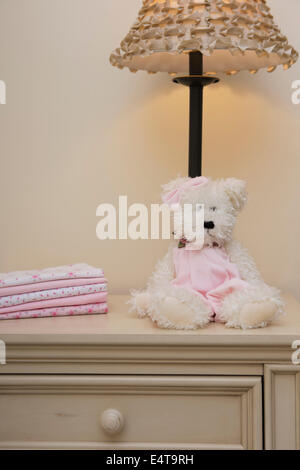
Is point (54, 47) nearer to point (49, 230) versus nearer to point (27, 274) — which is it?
point (49, 230)

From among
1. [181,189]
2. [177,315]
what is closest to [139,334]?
[177,315]

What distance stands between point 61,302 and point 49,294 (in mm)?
32

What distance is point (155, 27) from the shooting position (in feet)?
3.68

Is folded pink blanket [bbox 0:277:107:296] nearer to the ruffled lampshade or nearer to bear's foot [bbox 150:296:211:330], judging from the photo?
bear's foot [bbox 150:296:211:330]

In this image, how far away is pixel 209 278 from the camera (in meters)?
1.15

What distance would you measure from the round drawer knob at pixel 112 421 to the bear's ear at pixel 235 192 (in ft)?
1.64

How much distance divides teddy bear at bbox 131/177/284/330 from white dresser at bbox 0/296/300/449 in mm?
36

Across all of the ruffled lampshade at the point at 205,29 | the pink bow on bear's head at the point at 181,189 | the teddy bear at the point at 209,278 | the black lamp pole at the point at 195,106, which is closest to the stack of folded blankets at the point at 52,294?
the teddy bear at the point at 209,278

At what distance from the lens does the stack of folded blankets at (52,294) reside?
46.3 inches

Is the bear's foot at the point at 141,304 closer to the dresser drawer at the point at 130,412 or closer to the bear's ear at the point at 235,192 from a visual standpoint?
the dresser drawer at the point at 130,412

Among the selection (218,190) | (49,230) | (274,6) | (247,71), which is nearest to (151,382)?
(218,190)

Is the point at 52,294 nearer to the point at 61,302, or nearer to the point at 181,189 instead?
the point at 61,302

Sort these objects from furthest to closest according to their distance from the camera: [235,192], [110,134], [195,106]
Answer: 1. [110,134]
2. [195,106]
3. [235,192]
